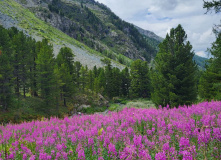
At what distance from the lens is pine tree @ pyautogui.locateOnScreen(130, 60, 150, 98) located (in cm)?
5209

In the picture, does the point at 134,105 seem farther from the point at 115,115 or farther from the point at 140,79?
the point at 115,115

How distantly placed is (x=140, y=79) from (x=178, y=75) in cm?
3276

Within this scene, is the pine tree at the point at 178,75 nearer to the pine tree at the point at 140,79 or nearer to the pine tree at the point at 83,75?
the pine tree at the point at 140,79

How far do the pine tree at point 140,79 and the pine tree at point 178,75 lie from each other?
31.5m

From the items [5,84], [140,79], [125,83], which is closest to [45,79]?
[5,84]

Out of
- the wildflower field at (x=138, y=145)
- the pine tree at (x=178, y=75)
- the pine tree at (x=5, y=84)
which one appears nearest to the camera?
the wildflower field at (x=138, y=145)

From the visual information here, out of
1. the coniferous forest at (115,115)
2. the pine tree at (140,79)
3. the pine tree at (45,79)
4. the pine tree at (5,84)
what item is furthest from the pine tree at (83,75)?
the pine tree at (5,84)

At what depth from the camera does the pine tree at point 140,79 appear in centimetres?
5209

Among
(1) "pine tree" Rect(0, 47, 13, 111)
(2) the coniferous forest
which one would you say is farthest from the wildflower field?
(1) "pine tree" Rect(0, 47, 13, 111)

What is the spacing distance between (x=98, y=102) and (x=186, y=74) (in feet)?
104

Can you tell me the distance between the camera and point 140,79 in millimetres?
52531

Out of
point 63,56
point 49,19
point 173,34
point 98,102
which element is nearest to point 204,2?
point 173,34

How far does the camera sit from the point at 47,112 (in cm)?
3055

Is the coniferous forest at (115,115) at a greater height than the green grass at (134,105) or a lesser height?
greater
